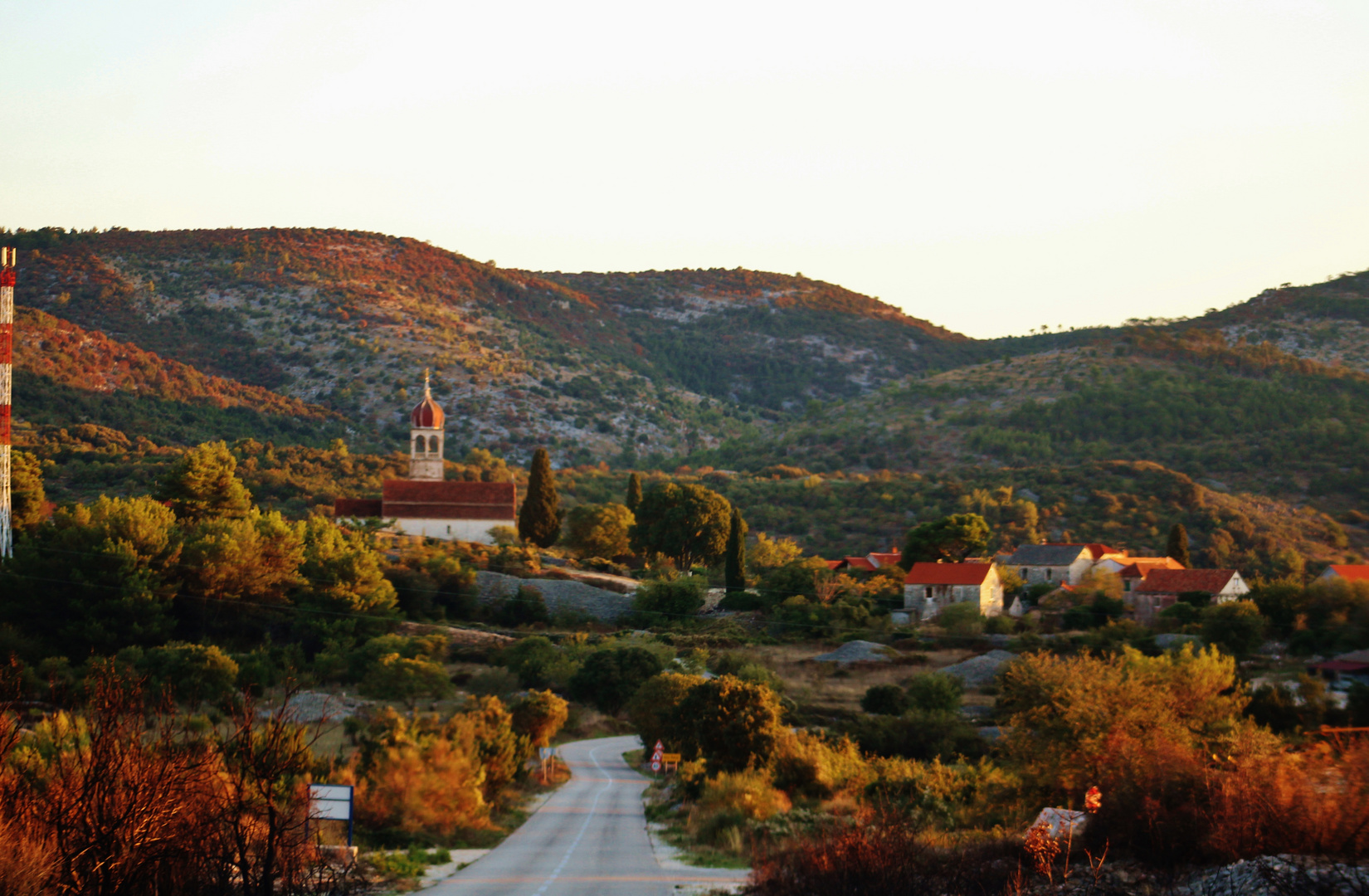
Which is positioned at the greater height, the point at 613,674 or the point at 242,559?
the point at 242,559

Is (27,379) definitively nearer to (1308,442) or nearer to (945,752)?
(945,752)

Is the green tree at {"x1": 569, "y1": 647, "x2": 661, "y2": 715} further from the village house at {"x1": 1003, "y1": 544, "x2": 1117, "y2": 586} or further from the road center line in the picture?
the village house at {"x1": 1003, "y1": 544, "x2": 1117, "y2": 586}

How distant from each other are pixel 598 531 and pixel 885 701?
34964mm

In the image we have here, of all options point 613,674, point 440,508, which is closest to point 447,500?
point 440,508

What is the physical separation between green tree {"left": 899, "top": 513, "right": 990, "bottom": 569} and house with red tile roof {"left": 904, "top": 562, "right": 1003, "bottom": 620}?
17.2 ft

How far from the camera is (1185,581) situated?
59.2 meters

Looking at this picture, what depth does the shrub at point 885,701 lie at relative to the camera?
41.2m

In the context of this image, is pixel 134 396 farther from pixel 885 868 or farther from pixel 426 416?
pixel 885 868

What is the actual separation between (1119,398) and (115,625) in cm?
9457

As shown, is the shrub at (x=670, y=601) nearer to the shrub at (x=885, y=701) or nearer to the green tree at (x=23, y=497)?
the shrub at (x=885, y=701)

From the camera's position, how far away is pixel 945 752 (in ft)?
109

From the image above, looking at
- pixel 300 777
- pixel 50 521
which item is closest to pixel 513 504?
pixel 50 521

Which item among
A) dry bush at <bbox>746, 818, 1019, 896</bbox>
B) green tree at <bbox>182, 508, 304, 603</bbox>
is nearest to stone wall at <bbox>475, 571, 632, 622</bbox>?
green tree at <bbox>182, 508, 304, 603</bbox>

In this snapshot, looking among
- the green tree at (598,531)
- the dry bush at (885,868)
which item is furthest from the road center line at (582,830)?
the green tree at (598,531)
